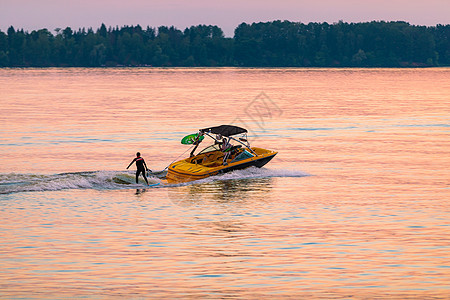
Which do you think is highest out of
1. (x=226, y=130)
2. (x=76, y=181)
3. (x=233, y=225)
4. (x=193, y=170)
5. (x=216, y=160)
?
(x=226, y=130)

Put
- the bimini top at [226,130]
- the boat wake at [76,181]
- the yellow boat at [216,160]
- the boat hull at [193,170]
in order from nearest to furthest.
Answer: the boat wake at [76,181]
the boat hull at [193,170]
the yellow boat at [216,160]
the bimini top at [226,130]

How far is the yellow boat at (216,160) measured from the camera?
44188 millimetres

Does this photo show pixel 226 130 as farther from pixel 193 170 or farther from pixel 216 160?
pixel 193 170

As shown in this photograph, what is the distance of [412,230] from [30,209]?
17.4m

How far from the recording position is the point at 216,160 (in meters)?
46.7

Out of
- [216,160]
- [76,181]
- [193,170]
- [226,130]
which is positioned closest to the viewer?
[76,181]

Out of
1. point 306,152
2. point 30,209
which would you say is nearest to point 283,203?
point 30,209

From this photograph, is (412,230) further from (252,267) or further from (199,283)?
(199,283)

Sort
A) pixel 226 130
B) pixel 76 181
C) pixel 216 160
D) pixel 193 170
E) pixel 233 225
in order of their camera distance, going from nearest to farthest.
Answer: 1. pixel 233 225
2. pixel 76 181
3. pixel 193 170
4. pixel 216 160
5. pixel 226 130

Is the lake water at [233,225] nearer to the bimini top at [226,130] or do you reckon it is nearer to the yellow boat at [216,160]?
the yellow boat at [216,160]

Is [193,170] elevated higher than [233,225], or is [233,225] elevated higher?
[193,170]

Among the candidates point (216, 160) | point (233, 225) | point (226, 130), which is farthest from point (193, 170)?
point (233, 225)

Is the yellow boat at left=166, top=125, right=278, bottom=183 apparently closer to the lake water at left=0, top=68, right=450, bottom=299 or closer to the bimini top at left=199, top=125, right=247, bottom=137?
the bimini top at left=199, top=125, right=247, bottom=137

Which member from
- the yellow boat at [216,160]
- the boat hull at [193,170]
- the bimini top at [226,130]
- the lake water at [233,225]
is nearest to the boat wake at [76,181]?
the lake water at [233,225]
